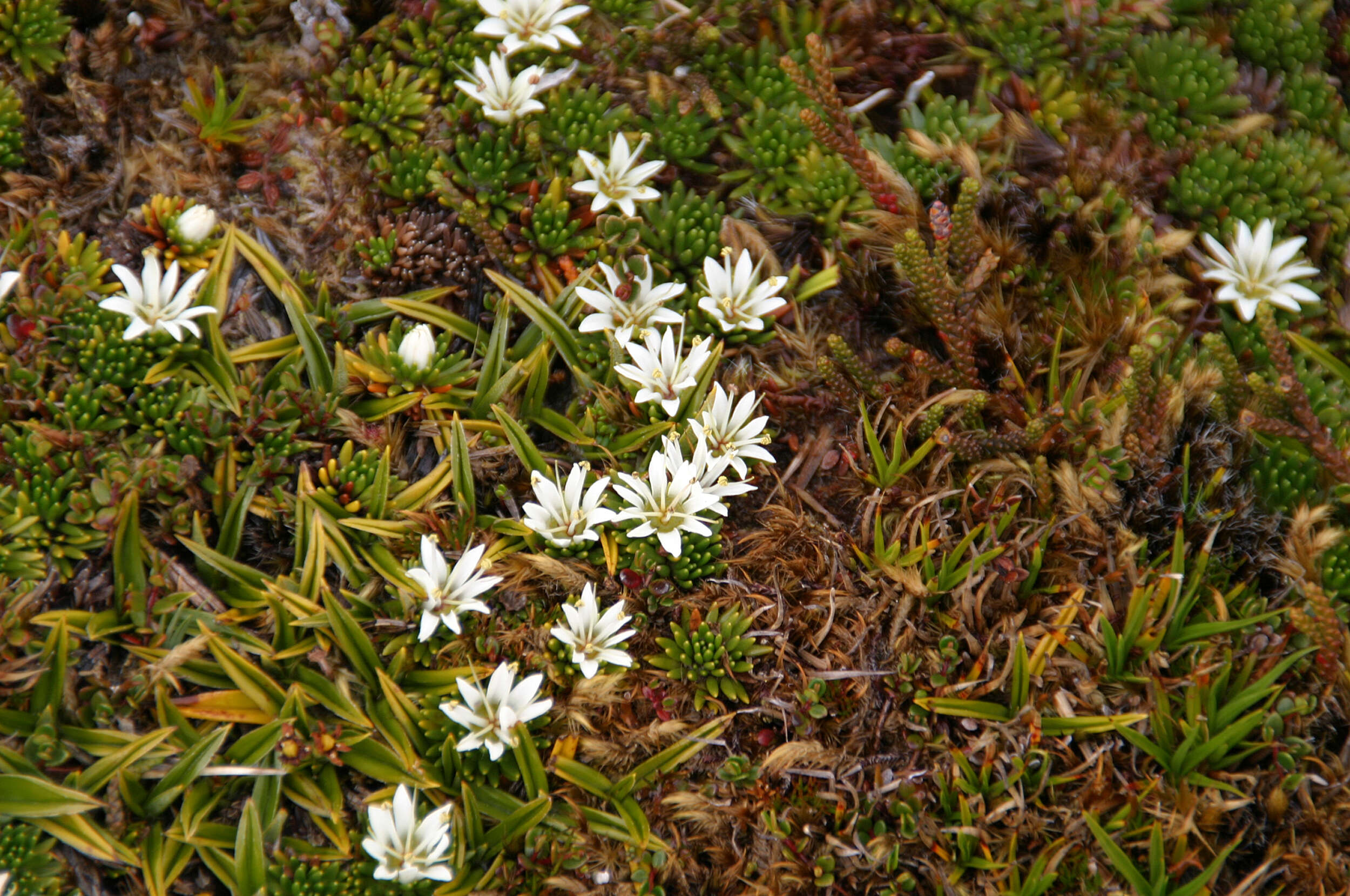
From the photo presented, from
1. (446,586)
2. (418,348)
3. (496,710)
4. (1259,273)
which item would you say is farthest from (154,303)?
(1259,273)

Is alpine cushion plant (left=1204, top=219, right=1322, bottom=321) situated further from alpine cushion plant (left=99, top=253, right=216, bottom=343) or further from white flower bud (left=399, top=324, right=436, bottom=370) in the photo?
alpine cushion plant (left=99, top=253, right=216, bottom=343)

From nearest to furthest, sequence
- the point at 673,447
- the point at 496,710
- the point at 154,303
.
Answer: the point at 496,710, the point at 673,447, the point at 154,303

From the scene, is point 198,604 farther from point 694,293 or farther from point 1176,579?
point 1176,579

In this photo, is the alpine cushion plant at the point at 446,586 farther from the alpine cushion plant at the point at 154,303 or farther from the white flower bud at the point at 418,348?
the alpine cushion plant at the point at 154,303

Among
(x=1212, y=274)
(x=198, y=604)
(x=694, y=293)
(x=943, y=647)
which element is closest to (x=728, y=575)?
(x=943, y=647)

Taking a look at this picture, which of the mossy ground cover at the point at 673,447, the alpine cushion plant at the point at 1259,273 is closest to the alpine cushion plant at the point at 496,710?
the mossy ground cover at the point at 673,447

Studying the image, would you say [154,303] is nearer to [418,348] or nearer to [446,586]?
[418,348]
